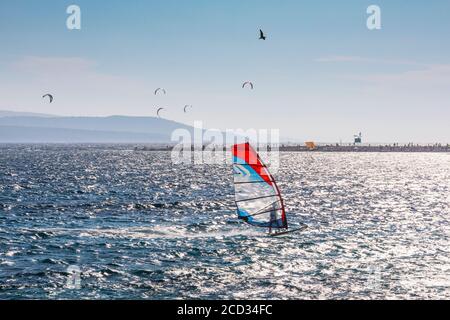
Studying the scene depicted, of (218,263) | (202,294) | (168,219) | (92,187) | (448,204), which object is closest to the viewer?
(202,294)

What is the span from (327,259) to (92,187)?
171 ft

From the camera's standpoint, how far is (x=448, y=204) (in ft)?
184

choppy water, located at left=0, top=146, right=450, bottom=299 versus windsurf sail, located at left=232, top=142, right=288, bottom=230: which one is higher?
windsurf sail, located at left=232, top=142, right=288, bottom=230

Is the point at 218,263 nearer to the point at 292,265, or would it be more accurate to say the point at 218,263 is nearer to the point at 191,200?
the point at 292,265

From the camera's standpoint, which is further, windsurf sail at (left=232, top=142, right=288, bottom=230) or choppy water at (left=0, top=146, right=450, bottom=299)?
windsurf sail at (left=232, top=142, right=288, bottom=230)

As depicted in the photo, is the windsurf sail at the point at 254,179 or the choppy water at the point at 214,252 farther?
the windsurf sail at the point at 254,179

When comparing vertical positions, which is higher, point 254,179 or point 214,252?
A: point 254,179

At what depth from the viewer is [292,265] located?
26250 millimetres

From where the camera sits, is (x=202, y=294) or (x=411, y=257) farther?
(x=411, y=257)

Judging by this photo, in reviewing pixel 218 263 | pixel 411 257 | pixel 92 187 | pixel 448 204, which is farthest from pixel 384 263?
pixel 92 187

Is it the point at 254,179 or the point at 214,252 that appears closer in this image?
the point at 254,179

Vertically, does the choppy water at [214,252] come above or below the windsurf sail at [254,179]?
below
